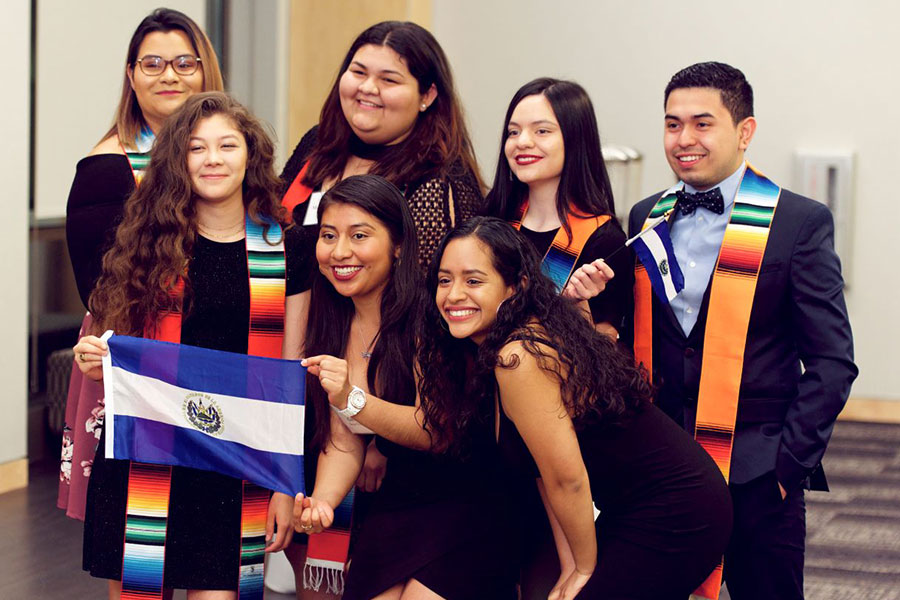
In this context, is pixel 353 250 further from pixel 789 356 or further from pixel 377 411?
pixel 789 356

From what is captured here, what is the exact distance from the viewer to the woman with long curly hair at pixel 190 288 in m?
3.12

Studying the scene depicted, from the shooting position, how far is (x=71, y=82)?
649 centimetres

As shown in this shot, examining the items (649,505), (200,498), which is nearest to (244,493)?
(200,498)

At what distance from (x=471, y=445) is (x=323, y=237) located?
26.7 inches

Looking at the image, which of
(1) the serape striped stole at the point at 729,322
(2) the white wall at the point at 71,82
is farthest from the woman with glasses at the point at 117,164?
(2) the white wall at the point at 71,82

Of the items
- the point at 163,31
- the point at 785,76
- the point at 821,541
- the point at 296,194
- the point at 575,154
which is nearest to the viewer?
the point at 575,154

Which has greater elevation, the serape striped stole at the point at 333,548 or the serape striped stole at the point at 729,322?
the serape striped stole at the point at 729,322

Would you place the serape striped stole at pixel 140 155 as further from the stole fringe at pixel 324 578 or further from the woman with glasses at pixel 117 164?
the stole fringe at pixel 324 578

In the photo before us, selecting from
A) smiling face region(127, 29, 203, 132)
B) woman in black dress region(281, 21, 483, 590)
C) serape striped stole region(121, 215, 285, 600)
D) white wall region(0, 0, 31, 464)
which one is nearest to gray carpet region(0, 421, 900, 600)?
white wall region(0, 0, 31, 464)

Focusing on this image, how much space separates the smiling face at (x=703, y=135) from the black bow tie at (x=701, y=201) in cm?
3

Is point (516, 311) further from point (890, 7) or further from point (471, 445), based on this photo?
point (890, 7)

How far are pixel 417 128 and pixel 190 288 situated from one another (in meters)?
0.96

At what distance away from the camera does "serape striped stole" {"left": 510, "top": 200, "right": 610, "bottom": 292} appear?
329 centimetres

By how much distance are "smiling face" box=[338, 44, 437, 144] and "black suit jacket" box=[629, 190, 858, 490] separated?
101cm
